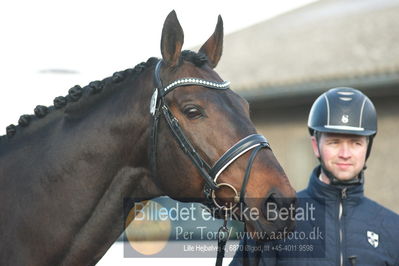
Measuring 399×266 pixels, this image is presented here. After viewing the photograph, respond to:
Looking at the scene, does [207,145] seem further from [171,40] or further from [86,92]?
[86,92]

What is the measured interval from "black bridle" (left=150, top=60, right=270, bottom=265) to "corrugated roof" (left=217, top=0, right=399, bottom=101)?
6396 mm

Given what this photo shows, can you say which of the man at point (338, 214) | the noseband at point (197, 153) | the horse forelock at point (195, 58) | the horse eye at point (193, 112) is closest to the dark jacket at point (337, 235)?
the man at point (338, 214)

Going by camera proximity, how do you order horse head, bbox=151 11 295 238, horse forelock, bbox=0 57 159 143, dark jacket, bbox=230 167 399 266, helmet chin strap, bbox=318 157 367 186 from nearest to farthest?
horse head, bbox=151 11 295 238 → dark jacket, bbox=230 167 399 266 → helmet chin strap, bbox=318 157 367 186 → horse forelock, bbox=0 57 159 143

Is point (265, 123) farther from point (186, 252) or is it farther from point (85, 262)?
point (85, 262)

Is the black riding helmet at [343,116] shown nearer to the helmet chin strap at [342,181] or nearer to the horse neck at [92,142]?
the helmet chin strap at [342,181]

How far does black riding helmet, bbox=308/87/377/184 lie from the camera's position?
11.2ft

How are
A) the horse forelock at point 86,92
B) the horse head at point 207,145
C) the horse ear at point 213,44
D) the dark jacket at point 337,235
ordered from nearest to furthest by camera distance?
1. the horse head at point 207,145
2. the dark jacket at point 337,235
3. the horse forelock at point 86,92
4. the horse ear at point 213,44

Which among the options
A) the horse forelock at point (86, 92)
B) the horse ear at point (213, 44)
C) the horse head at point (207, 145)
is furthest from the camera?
the horse ear at point (213, 44)

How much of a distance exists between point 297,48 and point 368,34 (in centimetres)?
118

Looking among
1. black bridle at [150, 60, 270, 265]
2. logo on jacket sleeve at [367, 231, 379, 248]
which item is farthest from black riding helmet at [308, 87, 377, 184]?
black bridle at [150, 60, 270, 265]

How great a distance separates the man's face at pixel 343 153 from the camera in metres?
3.33

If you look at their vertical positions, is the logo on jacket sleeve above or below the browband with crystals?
below

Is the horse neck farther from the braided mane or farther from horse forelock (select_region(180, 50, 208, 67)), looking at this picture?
horse forelock (select_region(180, 50, 208, 67))

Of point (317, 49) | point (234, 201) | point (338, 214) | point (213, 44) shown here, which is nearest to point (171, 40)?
point (213, 44)
